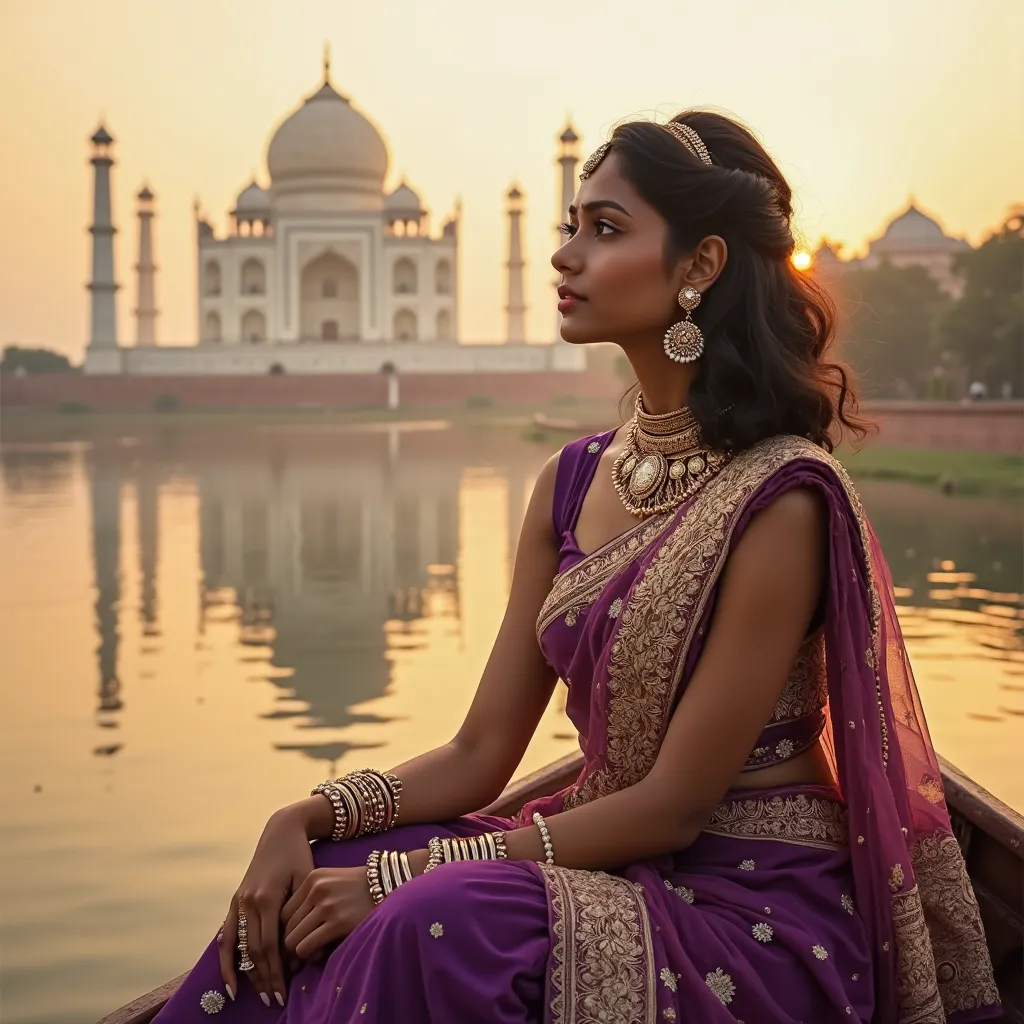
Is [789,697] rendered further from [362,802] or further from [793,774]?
[362,802]

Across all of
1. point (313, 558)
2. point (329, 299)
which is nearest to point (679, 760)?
point (313, 558)

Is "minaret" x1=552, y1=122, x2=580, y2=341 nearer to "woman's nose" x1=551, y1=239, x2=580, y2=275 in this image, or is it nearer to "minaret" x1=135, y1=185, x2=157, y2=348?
"minaret" x1=135, y1=185, x2=157, y2=348

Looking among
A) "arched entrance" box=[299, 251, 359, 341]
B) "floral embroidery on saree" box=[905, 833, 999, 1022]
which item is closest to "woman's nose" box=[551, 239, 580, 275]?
"floral embroidery on saree" box=[905, 833, 999, 1022]

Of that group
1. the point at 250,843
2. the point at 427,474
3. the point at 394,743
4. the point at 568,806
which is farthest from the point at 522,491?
the point at 568,806

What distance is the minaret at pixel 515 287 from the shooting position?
92.0 ft

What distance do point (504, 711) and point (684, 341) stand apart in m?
0.35

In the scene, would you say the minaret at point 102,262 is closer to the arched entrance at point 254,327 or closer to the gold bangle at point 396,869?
the arched entrance at point 254,327

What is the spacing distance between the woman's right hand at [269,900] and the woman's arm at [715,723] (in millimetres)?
105

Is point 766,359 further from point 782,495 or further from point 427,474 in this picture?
point 427,474

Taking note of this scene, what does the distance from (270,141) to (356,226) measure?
2304 millimetres

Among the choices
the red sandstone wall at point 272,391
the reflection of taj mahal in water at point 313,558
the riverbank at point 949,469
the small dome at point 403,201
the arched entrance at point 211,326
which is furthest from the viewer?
the arched entrance at point 211,326

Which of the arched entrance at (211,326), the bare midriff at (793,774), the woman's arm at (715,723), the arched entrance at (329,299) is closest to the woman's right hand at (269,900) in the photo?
the woman's arm at (715,723)

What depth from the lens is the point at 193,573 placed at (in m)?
5.88

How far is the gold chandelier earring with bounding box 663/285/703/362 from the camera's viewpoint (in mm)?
1251
